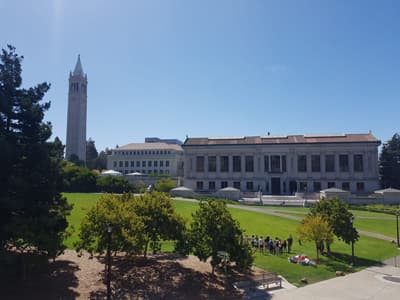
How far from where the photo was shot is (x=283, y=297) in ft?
58.0

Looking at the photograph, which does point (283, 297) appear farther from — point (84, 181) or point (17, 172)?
point (84, 181)

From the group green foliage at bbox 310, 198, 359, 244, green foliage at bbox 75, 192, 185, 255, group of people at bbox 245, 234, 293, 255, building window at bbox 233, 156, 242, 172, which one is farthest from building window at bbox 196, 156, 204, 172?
green foliage at bbox 75, 192, 185, 255

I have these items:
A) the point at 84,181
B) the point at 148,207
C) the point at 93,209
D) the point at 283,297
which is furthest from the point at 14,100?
the point at 84,181

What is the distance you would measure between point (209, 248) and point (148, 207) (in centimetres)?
428

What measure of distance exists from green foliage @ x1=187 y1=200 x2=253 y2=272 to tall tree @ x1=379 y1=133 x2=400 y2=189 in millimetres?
81036

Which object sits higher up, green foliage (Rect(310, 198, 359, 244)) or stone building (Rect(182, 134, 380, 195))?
stone building (Rect(182, 134, 380, 195))

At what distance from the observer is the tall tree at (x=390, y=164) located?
85.6 meters

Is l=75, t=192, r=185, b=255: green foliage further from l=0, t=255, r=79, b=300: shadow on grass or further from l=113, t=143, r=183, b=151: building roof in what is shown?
l=113, t=143, r=183, b=151: building roof

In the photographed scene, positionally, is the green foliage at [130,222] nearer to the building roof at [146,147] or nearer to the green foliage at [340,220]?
the green foliage at [340,220]

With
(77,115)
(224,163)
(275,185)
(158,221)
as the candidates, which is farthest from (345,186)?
(77,115)

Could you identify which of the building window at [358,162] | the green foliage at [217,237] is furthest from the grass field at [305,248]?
the building window at [358,162]

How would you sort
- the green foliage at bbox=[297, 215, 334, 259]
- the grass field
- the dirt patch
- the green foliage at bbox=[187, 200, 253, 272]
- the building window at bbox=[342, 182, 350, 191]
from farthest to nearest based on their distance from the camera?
the building window at bbox=[342, 182, 350, 191], the green foliage at bbox=[297, 215, 334, 259], the grass field, the green foliage at bbox=[187, 200, 253, 272], the dirt patch

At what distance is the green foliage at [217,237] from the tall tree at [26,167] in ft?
24.6

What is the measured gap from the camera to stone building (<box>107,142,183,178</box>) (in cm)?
12912
